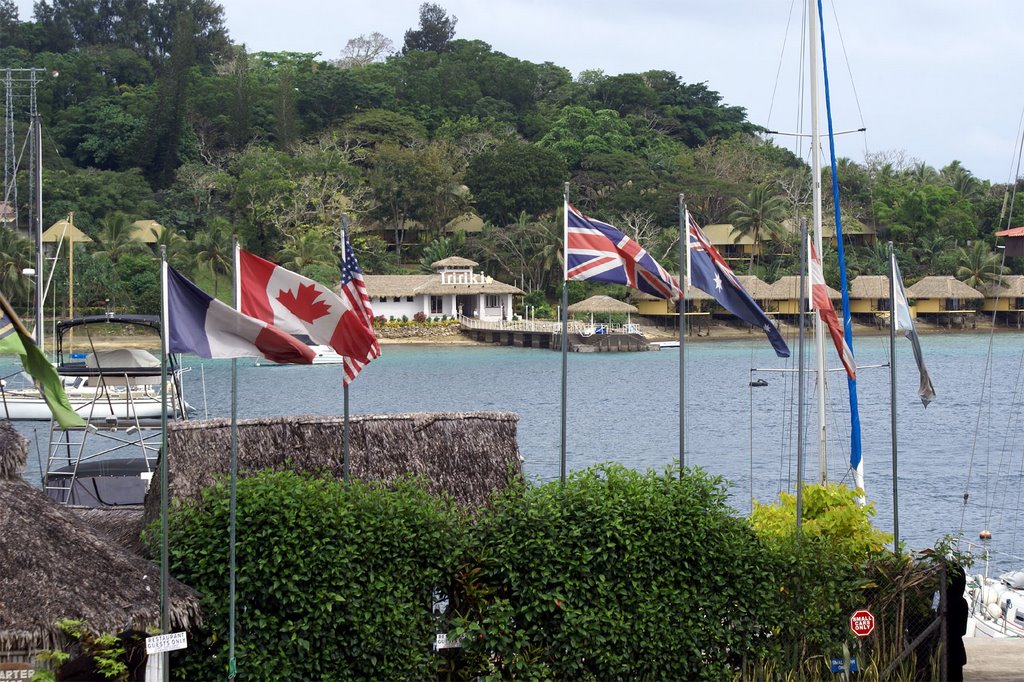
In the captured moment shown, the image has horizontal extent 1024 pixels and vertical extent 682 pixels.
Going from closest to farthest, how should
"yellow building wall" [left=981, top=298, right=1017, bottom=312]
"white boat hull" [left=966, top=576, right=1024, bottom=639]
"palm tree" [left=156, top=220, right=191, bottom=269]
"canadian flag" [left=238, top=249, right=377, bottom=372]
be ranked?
"canadian flag" [left=238, top=249, right=377, bottom=372]
"white boat hull" [left=966, top=576, right=1024, bottom=639]
"palm tree" [left=156, top=220, right=191, bottom=269]
"yellow building wall" [left=981, top=298, right=1017, bottom=312]

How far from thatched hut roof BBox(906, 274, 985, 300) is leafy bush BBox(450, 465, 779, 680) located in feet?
264

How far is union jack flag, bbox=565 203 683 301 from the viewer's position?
39.6 ft

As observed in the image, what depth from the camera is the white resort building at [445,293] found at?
82062mm

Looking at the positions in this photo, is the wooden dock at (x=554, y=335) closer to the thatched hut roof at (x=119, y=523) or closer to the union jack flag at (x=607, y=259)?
the union jack flag at (x=607, y=259)

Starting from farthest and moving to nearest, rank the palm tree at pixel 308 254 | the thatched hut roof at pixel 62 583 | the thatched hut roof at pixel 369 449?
the palm tree at pixel 308 254 < the thatched hut roof at pixel 369 449 < the thatched hut roof at pixel 62 583

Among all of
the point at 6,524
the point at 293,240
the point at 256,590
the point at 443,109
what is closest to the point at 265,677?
the point at 256,590

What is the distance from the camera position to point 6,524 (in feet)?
32.6

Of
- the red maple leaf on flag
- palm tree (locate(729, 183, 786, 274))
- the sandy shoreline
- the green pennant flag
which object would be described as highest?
palm tree (locate(729, 183, 786, 274))

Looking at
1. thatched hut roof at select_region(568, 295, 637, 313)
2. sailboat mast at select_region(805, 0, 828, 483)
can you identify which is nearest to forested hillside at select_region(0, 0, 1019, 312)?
thatched hut roof at select_region(568, 295, 637, 313)

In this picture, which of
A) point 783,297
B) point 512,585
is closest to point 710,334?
point 783,297

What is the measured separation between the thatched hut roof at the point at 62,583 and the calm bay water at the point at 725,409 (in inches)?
669

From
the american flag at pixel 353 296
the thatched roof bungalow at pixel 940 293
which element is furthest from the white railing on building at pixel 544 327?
the american flag at pixel 353 296

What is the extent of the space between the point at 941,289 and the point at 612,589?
269 feet

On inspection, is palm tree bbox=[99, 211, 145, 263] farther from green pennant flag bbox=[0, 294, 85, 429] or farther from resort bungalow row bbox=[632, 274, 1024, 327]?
green pennant flag bbox=[0, 294, 85, 429]
